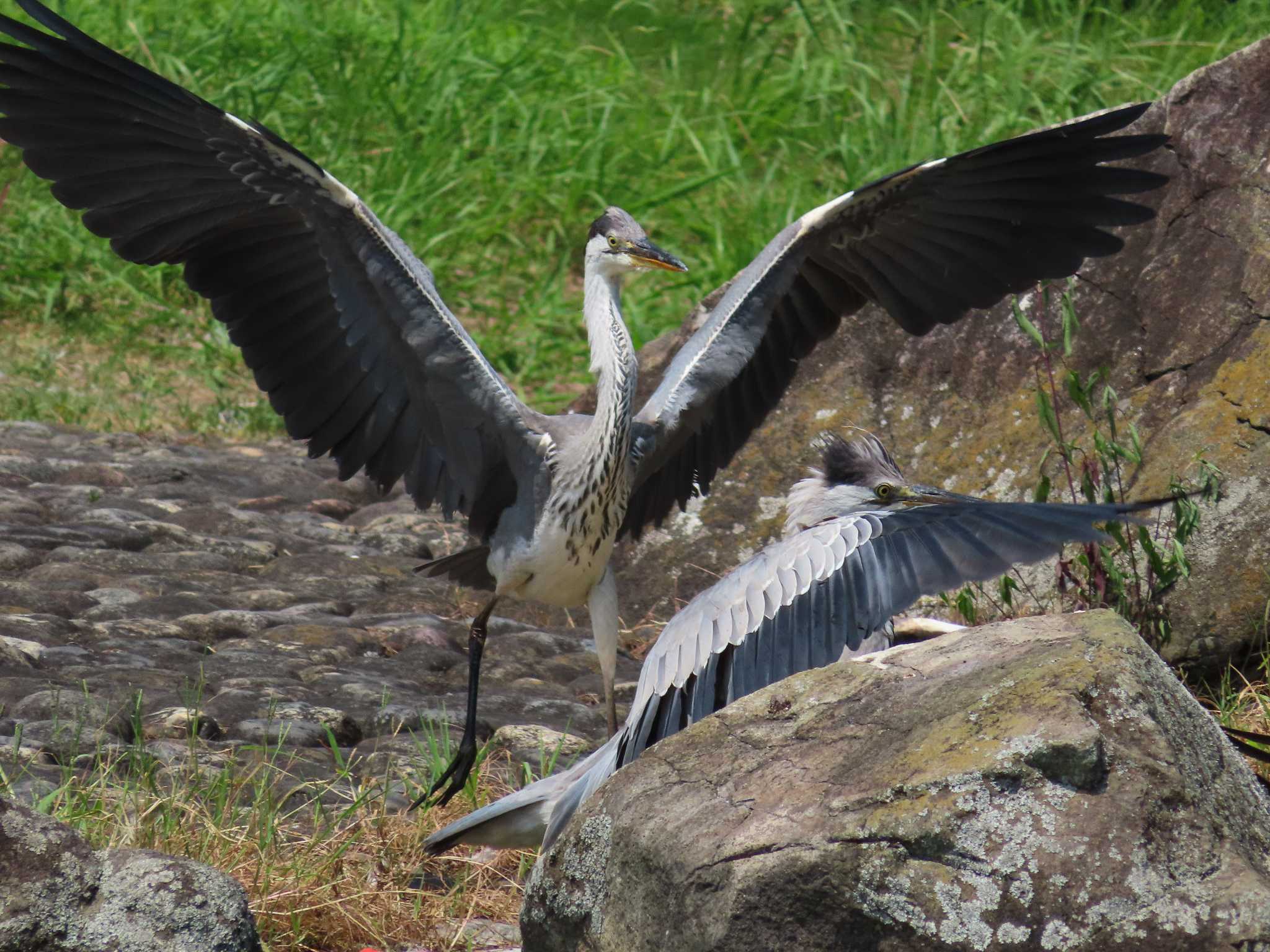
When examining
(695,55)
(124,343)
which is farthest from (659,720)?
(695,55)

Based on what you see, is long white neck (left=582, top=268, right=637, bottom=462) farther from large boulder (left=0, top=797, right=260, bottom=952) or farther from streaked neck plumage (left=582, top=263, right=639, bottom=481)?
large boulder (left=0, top=797, right=260, bottom=952)

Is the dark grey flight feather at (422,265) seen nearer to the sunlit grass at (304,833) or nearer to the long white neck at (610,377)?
the long white neck at (610,377)

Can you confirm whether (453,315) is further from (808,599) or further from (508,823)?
(808,599)

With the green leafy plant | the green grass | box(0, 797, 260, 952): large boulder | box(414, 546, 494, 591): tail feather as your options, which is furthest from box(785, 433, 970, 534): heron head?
the green grass

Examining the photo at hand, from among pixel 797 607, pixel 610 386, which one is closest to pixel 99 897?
pixel 797 607

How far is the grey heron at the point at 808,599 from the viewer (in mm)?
2654

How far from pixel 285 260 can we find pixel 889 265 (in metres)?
1.70

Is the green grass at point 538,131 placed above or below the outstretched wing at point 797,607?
above

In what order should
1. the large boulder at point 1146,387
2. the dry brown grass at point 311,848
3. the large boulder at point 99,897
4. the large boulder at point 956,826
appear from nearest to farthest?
the large boulder at point 956,826 → the large boulder at point 99,897 → the dry brown grass at point 311,848 → the large boulder at point 1146,387

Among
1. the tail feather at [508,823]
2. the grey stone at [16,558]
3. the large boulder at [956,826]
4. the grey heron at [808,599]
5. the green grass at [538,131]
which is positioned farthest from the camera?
the green grass at [538,131]

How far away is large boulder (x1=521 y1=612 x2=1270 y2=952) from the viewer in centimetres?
207

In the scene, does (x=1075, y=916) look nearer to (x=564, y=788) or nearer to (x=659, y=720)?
(x=659, y=720)

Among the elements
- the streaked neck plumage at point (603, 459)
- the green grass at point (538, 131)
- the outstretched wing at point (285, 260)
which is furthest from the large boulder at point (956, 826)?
the green grass at point (538, 131)

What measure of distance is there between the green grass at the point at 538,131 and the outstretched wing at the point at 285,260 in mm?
3064
